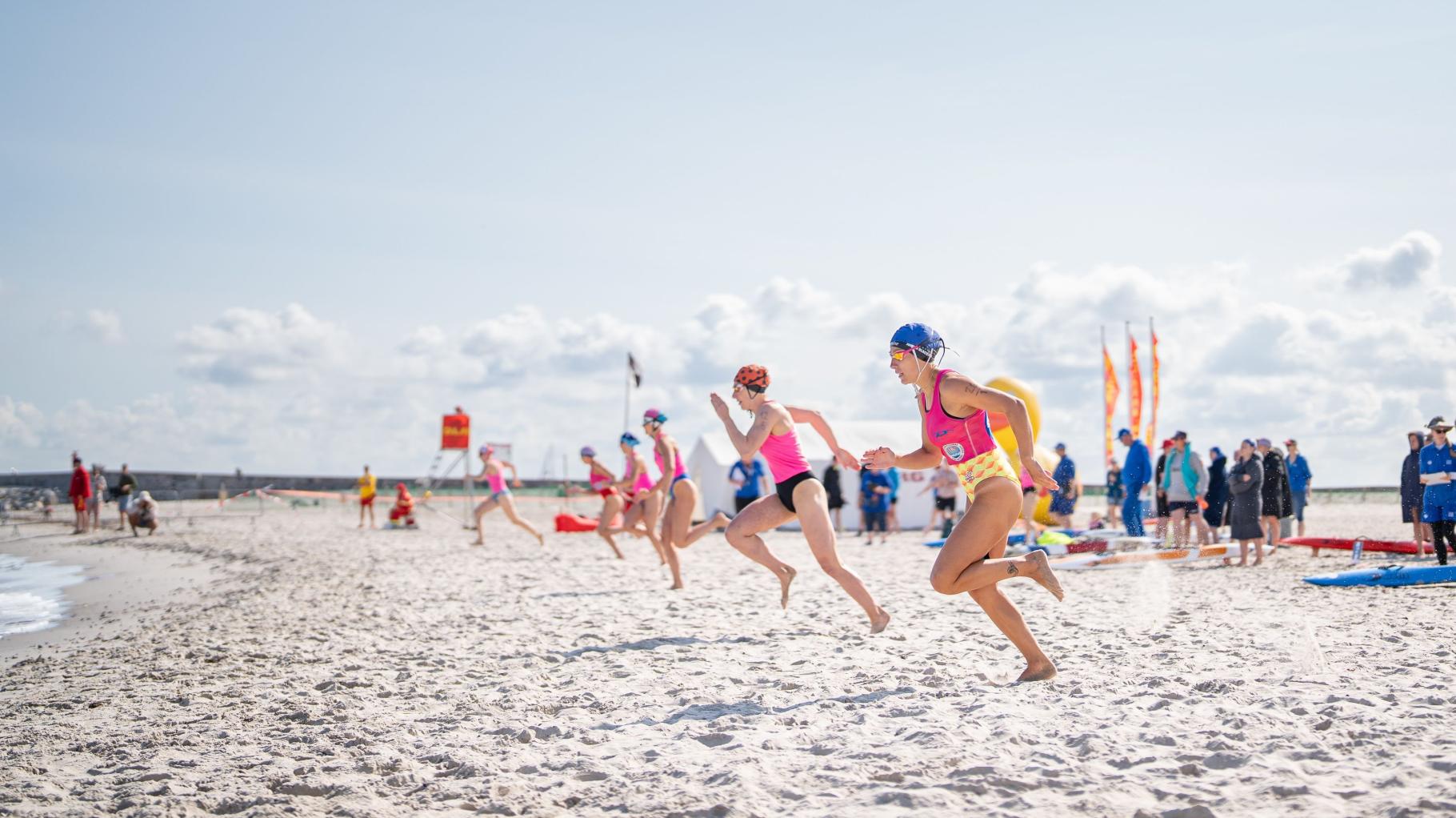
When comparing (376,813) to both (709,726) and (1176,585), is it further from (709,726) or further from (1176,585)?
(1176,585)

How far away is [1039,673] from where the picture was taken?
5.28m

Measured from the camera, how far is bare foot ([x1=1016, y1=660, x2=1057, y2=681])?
208 inches

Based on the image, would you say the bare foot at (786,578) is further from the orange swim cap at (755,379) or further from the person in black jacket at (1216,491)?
the person in black jacket at (1216,491)

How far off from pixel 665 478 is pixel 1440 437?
25.8 feet

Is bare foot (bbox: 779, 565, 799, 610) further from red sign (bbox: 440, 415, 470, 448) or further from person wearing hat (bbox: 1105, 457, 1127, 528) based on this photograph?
red sign (bbox: 440, 415, 470, 448)

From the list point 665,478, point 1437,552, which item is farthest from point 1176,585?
point 665,478

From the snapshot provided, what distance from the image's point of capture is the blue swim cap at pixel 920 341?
5.14m

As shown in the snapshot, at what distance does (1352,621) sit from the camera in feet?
24.3

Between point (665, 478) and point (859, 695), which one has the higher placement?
point (665, 478)

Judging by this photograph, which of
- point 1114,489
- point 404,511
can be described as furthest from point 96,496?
point 1114,489

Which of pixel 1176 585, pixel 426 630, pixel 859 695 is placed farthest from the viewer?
pixel 1176 585

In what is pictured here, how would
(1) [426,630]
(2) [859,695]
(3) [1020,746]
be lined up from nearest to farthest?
(3) [1020,746], (2) [859,695], (1) [426,630]

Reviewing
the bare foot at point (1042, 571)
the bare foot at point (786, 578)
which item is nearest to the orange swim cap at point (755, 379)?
the bare foot at point (786, 578)

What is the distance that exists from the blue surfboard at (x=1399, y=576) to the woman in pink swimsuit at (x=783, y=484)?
5.58 m
